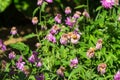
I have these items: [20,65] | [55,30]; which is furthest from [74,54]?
[20,65]

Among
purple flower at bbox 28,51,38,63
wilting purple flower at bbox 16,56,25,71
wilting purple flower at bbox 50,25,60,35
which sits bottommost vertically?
wilting purple flower at bbox 16,56,25,71

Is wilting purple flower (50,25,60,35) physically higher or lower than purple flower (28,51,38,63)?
higher

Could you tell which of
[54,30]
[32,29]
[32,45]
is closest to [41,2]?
[54,30]

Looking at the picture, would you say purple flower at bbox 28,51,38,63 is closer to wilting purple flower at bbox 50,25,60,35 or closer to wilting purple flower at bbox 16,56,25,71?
wilting purple flower at bbox 16,56,25,71

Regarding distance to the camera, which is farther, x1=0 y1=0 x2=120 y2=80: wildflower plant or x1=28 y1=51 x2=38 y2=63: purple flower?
x1=28 y1=51 x2=38 y2=63: purple flower

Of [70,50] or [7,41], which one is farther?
[7,41]

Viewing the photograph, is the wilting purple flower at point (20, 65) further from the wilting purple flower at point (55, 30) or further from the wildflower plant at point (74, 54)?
the wilting purple flower at point (55, 30)

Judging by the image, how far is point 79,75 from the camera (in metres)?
3.52

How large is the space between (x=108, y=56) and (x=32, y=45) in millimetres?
2669

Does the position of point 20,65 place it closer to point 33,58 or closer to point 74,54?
point 33,58

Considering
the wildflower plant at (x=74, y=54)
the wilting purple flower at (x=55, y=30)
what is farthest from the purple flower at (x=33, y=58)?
the wilting purple flower at (x=55, y=30)

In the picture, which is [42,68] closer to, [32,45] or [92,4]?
[32,45]

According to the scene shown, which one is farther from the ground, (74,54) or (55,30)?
(55,30)

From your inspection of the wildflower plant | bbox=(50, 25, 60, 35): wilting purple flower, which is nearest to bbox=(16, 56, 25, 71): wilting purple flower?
the wildflower plant
